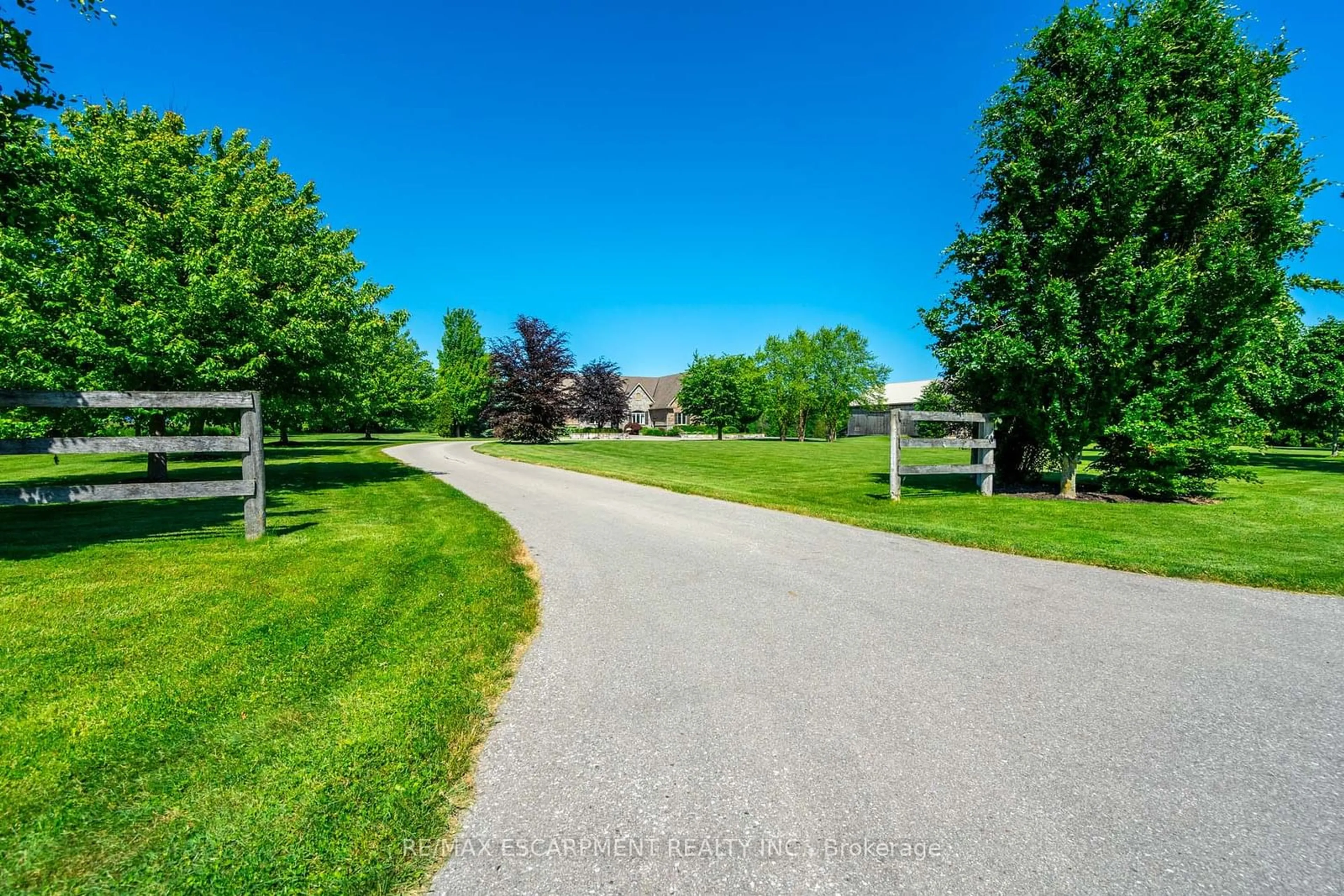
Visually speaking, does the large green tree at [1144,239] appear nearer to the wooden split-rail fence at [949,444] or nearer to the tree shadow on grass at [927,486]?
the wooden split-rail fence at [949,444]

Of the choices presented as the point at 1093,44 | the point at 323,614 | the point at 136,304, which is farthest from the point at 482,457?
the point at 1093,44

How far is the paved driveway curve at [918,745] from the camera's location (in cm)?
218

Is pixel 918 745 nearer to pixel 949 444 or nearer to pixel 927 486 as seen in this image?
pixel 949 444

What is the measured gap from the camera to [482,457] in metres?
26.2

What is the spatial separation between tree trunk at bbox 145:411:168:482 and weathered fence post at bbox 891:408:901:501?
621 inches

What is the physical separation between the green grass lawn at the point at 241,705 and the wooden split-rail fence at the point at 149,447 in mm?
666

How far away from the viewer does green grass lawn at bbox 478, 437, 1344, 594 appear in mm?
6465

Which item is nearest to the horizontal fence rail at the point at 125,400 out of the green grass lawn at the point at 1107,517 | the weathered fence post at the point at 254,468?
the weathered fence post at the point at 254,468

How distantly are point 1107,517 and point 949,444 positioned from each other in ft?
10.9

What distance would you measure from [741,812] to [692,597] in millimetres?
3015

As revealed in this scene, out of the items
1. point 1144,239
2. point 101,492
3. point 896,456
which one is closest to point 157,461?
point 101,492

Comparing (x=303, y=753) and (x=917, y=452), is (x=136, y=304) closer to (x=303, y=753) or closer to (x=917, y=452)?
(x=303, y=753)

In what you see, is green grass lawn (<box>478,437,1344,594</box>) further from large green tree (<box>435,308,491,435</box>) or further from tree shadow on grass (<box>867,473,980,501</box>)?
large green tree (<box>435,308,491,435</box>)

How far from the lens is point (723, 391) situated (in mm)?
59250
